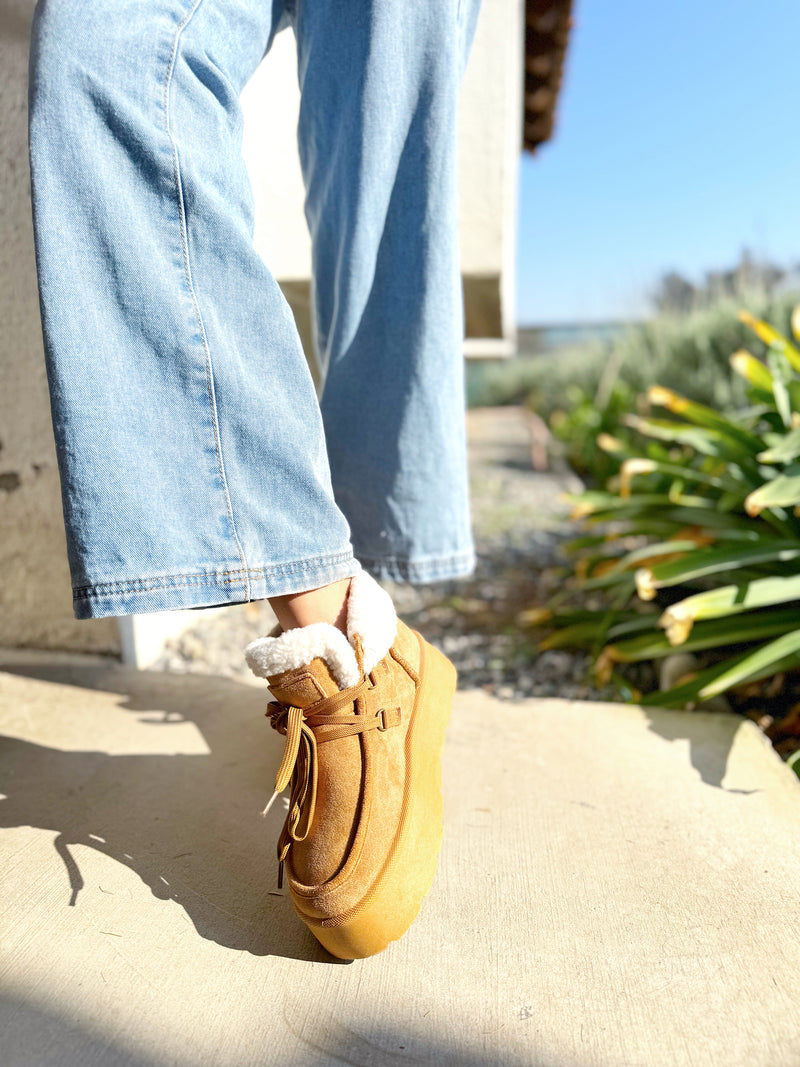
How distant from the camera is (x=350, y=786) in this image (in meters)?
0.79

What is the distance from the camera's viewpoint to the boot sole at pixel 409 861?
0.74 meters

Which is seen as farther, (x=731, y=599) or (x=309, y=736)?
(x=731, y=599)

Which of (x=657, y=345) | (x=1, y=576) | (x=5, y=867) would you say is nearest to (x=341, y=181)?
(x=5, y=867)

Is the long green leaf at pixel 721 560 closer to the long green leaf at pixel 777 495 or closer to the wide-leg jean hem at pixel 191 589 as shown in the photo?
the long green leaf at pixel 777 495

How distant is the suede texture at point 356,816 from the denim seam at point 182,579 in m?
0.11

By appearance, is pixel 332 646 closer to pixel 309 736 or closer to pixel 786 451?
pixel 309 736

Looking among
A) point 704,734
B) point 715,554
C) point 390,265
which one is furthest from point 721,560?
point 390,265

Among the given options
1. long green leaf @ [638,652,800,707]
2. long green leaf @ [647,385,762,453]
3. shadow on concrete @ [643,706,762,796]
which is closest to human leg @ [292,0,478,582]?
shadow on concrete @ [643,706,762,796]

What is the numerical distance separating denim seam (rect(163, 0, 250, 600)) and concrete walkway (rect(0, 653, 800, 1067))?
392 mm

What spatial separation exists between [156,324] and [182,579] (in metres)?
0.26

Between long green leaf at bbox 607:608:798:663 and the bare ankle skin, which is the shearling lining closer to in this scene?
the bare ankle skin

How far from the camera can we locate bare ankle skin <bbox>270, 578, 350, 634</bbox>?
0.82 m

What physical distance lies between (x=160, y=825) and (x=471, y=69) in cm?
234

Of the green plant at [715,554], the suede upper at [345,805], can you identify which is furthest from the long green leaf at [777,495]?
the suede upper at [345,805]
